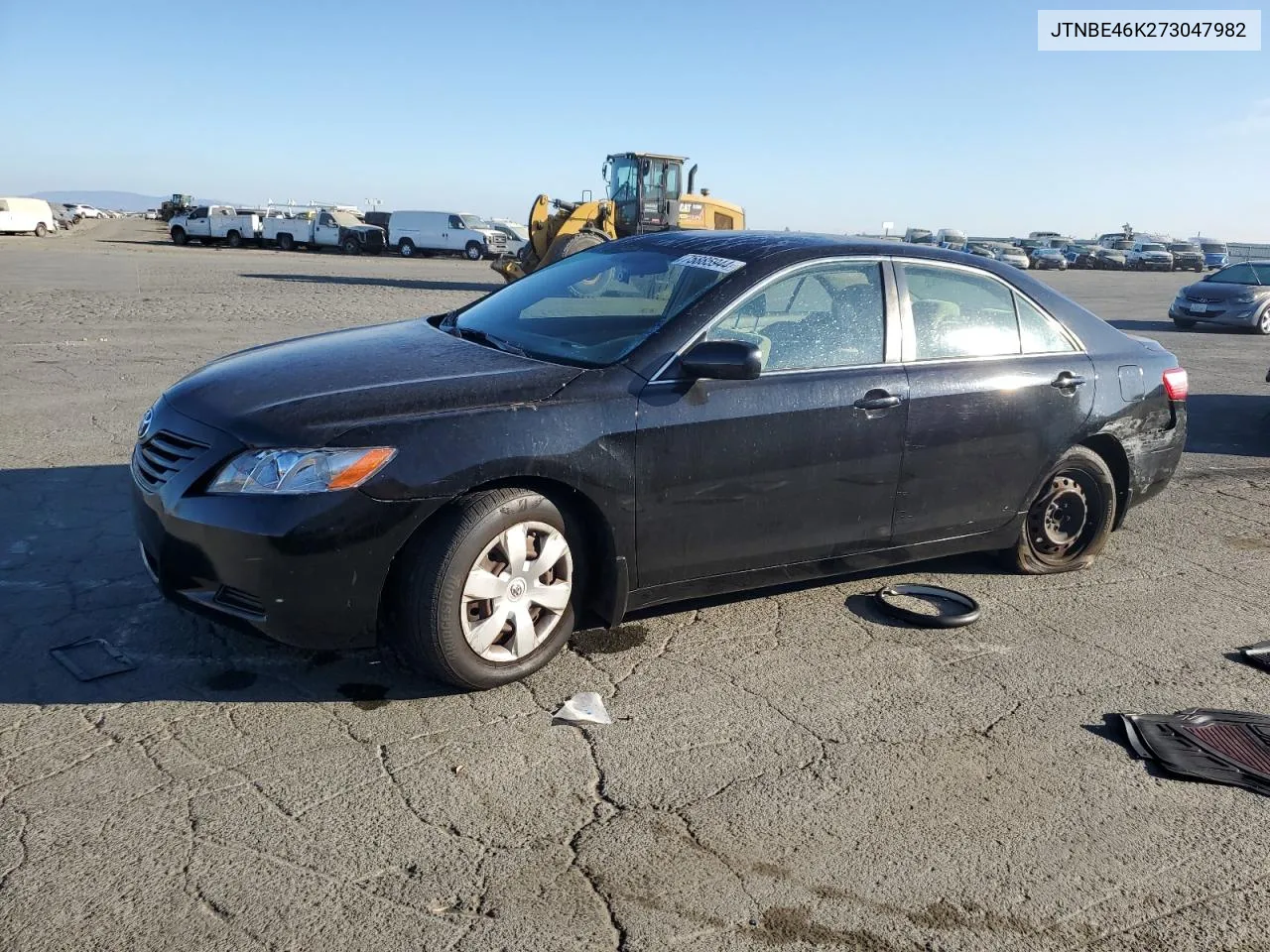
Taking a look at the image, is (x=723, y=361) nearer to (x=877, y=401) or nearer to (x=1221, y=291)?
(x=877, y=401)

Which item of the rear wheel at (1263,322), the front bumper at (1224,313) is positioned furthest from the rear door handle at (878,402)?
the rear wheel at (1263,322)

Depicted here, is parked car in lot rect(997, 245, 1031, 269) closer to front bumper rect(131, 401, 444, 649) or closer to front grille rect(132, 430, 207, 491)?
front grille rect(132, 430, 207, 491)

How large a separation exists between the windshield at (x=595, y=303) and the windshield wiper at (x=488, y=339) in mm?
12

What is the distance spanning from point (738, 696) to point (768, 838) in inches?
36.8

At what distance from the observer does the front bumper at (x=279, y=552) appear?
3559mm

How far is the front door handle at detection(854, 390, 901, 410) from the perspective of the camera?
14.9 ft

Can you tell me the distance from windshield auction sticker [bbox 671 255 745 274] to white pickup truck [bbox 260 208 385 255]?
1787 inches

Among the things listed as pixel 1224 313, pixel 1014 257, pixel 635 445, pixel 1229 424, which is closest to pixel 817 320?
pixel 635 445

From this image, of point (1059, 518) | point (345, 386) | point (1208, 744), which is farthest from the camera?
point (1059, 518)

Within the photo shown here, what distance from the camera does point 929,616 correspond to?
4777 millimetres

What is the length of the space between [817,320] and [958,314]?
0.83m

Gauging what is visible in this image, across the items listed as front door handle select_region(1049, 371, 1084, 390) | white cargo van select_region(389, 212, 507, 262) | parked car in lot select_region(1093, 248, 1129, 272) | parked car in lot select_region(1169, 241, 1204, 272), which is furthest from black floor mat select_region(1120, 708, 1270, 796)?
parked car in lot select_region(1169, 241, 1204, 272)

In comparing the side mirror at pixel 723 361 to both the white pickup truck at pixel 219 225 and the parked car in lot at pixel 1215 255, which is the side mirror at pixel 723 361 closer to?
the white pickup truck at pixel 219 225

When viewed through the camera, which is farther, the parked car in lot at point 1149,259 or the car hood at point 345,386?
the parked car in lot at point 1149,259
